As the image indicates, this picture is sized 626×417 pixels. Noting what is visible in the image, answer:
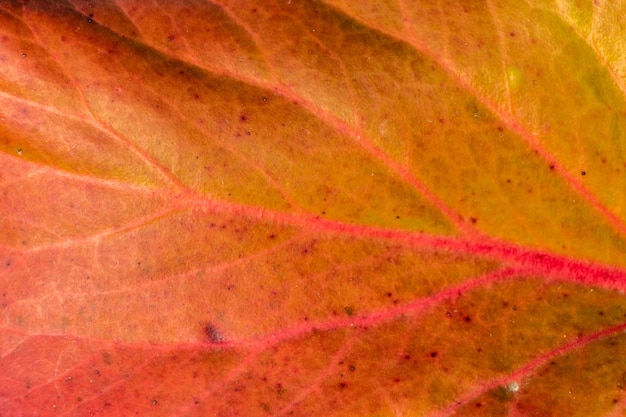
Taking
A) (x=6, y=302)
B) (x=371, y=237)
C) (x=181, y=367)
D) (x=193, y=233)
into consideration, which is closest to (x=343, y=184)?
(x=371, y=237)

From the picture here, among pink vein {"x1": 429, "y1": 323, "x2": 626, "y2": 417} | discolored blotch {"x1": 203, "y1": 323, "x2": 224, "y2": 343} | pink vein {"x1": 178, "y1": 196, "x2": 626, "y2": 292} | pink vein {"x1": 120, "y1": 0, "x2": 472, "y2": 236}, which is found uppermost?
pink vein {"x1": 120, "y1": 0, "x2": 472, "y2": 236}

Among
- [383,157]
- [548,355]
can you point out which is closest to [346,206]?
[383,157]

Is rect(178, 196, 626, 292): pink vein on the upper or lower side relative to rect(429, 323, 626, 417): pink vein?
upper

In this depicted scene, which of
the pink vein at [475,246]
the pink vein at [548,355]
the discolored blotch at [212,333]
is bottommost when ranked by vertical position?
the discolored blotch at [212,333]

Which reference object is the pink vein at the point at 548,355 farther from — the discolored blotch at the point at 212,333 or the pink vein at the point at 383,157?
the discolored blotch at the point at 212,333

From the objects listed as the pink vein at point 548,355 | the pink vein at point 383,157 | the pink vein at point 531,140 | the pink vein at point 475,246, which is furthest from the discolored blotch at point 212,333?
the pink vein at point 531,140

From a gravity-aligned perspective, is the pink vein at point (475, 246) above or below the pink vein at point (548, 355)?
above

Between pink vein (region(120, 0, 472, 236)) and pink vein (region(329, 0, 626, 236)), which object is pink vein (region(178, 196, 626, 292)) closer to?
pink vein (region(120, 0, 472, 236))

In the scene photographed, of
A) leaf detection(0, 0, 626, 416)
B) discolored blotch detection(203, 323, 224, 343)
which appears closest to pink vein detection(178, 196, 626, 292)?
leaf detection(0, 0, 626, 416)
